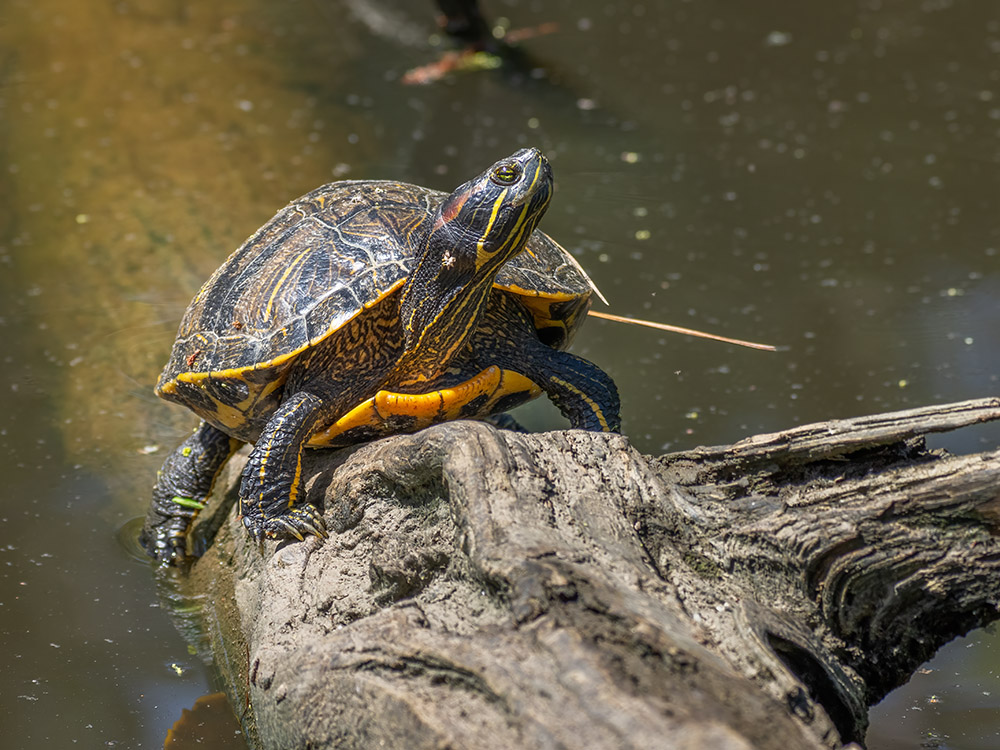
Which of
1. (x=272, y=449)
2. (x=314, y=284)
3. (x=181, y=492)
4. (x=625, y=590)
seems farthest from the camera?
(x=181, y=492)

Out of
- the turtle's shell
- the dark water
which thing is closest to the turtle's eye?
the turtle's shell

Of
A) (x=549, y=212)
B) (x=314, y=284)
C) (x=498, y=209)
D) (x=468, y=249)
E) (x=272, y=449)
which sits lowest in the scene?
(x=549, y=212)

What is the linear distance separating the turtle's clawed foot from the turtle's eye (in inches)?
45.9

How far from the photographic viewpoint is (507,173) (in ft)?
9.12

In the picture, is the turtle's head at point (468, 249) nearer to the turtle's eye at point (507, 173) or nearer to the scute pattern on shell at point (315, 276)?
the turtle's eye at point (507, 173)

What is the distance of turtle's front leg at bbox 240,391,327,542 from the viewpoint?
289cm

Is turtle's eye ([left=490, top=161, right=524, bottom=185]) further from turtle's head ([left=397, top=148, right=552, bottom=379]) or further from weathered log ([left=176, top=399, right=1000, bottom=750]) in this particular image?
weathered log ([left=176, top=399, right=1000, bottom=750])

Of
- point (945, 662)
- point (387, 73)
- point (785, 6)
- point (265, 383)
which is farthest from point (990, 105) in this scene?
point (265, 383)

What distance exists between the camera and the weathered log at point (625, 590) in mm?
1733

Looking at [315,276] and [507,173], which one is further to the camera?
[315,276]

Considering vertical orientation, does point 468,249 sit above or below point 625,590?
above

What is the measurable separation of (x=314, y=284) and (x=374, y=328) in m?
0.24

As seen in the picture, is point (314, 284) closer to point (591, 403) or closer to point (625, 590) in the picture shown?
point (591, 403)

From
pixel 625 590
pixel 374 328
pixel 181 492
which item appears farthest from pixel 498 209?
pixel 181 492
